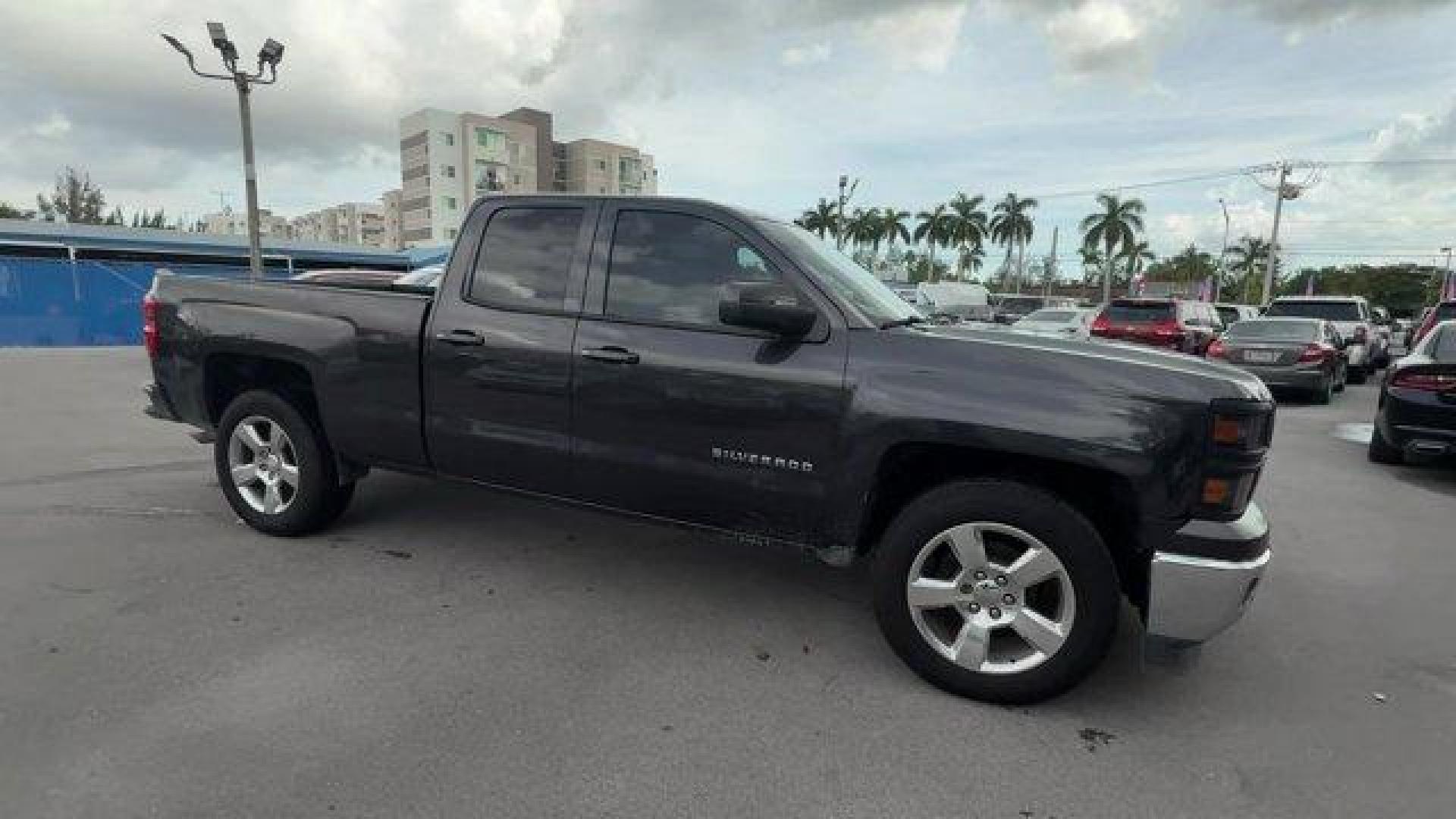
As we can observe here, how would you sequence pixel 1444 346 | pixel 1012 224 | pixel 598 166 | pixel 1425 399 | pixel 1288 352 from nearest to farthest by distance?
pixel 1425 399 < pixel 1444 346 < pixel 1288 352 < pixel 1012 224 < pixel 598 166

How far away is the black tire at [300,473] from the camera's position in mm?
4566

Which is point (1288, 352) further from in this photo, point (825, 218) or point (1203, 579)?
point (825, 218)

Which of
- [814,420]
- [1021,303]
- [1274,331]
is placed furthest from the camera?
[1021,303]

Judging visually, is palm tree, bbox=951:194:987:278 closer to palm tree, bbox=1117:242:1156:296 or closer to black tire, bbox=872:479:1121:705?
palm tree, bbox=1117:242:1156:296

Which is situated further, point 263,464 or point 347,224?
point 347,224

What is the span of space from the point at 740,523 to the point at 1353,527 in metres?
4.85

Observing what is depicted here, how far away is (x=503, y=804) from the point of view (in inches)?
99.0

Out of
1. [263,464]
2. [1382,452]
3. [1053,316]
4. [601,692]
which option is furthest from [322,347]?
[1053,316]

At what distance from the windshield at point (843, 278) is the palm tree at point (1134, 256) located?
64.8 metres

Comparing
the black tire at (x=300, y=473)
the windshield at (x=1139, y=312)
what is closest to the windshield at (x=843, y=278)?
the black tire at (x=300, y=473)

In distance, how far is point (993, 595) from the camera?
10.3 ft

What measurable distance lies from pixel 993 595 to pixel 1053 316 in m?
19.7

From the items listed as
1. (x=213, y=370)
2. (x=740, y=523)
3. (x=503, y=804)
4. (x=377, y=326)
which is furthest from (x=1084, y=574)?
(x=213, y=370)

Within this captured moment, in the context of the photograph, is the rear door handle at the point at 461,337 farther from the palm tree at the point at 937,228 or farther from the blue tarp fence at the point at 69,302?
the palm tree at the point at 937,228
